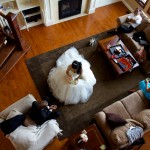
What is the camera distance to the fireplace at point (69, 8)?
13.4ft

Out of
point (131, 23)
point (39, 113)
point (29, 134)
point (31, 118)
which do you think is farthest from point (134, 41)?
point (29, 134)

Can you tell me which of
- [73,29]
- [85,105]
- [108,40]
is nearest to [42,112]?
[85,105]

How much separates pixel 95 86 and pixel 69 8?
1.90 metres

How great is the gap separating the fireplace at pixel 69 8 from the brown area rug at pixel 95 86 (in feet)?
2.43

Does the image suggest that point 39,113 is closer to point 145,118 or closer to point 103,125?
point 103,125

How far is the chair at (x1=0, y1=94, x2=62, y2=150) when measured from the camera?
8.12 ft

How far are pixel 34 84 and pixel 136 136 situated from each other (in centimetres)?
204

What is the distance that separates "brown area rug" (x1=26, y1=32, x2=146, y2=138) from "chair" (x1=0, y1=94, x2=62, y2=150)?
1.94 ft

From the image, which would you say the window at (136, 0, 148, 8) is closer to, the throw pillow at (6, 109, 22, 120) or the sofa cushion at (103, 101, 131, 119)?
the sofa cushion at (103, 101, 131, 119)

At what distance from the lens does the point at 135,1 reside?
4.61 m

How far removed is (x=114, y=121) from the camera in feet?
8.82

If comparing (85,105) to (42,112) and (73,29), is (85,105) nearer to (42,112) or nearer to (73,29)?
(42,112)

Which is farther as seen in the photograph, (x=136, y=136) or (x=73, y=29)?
(x=73, y=29)

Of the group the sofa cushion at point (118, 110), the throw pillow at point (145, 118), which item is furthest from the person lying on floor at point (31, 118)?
the throw pillow at point (145, 118)
